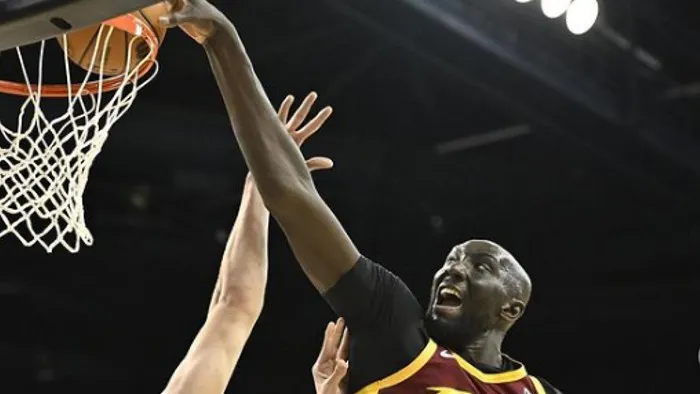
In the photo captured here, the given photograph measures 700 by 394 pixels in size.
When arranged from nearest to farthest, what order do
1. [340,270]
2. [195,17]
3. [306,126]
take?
[195,17] → [340,270] → [306,126]

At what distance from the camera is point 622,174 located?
23.5 feet

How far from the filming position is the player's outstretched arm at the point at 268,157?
6.72 feet

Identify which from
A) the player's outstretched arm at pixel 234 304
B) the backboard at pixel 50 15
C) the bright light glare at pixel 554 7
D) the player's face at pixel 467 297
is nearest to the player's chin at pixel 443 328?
the player's face at pixel 467 297

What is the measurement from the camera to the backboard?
6.88 ft

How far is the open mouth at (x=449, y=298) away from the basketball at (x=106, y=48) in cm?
89

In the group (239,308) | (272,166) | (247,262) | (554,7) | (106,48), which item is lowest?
(239,308)

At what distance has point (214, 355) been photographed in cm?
249

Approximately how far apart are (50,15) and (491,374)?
3.81ft

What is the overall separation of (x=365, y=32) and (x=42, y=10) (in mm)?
4299

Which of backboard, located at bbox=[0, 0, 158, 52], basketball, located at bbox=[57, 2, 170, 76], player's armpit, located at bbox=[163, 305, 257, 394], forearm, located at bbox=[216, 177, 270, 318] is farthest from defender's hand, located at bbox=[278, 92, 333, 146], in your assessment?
backboard, located at bbox=[0, 0, 158, 52]

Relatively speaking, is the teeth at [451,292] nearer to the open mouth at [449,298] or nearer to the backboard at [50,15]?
the open mouth at [449,298]

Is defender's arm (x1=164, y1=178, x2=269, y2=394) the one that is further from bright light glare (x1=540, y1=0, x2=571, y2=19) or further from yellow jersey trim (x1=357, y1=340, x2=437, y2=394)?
bright light glare (x1=540, y1=0, x2=571, y2=19)

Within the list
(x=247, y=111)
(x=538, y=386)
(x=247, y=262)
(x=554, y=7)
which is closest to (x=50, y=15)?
(x=247, y=111)

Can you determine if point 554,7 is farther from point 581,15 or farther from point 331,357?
point 331,357
